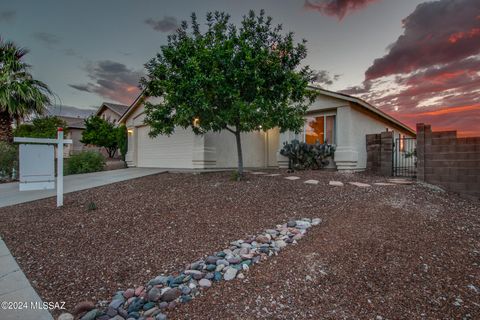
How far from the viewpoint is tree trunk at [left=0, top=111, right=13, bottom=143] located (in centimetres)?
1078

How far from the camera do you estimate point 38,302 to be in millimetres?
2047

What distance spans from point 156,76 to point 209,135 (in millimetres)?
3661

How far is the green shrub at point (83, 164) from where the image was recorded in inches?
436

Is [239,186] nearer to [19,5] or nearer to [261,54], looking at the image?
[261,54]

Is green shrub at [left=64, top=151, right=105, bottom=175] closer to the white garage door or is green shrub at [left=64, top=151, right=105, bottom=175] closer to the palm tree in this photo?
the white garage door

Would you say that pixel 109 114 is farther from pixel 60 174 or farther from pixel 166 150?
pixel 60 174

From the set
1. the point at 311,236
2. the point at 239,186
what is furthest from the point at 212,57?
the point at 311,236

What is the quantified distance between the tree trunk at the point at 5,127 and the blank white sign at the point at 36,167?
8811mm

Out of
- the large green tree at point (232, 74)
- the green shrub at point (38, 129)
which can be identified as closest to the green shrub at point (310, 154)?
the large green tree at point (232, 74)

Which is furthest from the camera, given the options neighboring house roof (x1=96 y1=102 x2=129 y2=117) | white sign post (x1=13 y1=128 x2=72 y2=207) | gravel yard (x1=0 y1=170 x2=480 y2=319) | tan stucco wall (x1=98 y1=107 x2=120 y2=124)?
tan stucco wall (x1=98 y1=107 x2=120 y2=124)

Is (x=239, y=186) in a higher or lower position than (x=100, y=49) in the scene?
lower

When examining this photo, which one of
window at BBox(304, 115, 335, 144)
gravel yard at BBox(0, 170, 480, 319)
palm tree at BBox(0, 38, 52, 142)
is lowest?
gravel yard at BBox(0, 170, 480, 319)

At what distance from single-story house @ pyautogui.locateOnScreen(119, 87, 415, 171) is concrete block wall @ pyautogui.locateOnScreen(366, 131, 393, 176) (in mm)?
456

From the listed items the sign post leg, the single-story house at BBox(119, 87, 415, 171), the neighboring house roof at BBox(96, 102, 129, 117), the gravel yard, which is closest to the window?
the single-story house at BBox(119, 87, 415, 171)
